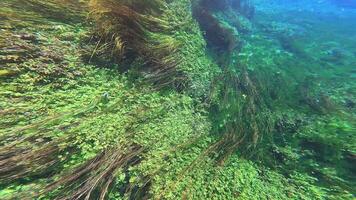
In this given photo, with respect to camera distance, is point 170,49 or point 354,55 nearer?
point 170,49

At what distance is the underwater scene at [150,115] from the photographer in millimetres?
2184

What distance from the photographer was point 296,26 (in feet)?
24.7

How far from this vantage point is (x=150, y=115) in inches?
114

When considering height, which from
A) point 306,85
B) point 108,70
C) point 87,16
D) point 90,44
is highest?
point 87,16

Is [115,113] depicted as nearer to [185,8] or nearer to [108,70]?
[108,70]

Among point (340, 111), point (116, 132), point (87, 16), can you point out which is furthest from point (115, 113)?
point (340, 111)

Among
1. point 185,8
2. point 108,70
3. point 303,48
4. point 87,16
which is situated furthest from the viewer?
point 303,48

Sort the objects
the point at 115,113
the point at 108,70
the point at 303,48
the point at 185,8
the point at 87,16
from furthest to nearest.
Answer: the point at 303,48, the point at 185,8, the point at 87,16, the point at 108,70, the point at 115,113

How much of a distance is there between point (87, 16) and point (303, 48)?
15.1 feet

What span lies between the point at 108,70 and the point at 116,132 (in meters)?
0.89

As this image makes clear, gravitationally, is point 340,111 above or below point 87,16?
below

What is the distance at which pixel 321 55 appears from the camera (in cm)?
578

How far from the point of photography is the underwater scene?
2184mm

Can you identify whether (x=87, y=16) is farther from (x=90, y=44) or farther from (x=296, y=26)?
(x=296, y=26)
